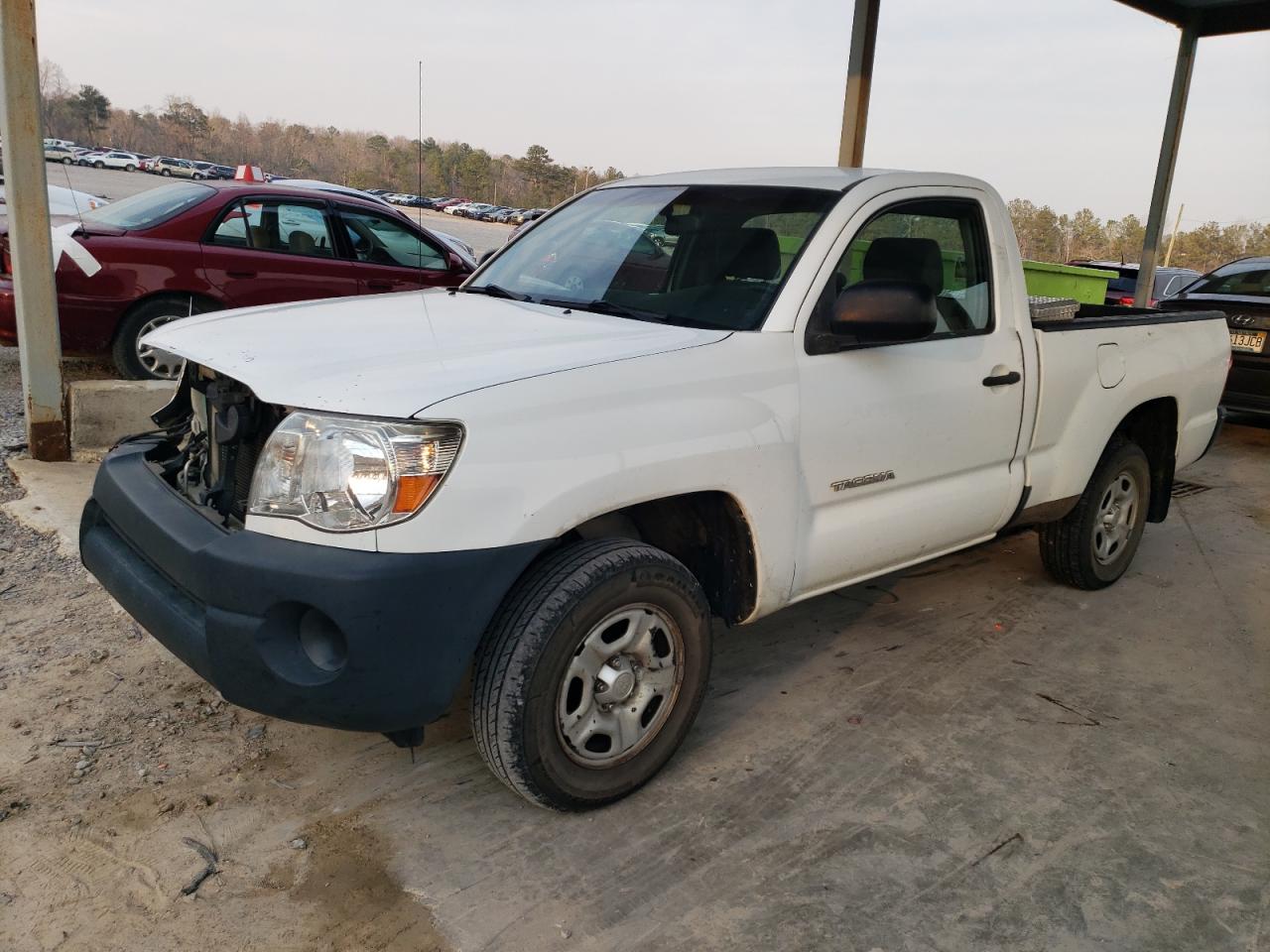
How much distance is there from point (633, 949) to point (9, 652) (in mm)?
2548

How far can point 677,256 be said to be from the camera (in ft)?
11.2

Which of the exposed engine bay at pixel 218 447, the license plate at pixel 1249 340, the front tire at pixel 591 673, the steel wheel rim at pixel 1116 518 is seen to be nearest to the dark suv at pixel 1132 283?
the license plate at pixel 1249 340

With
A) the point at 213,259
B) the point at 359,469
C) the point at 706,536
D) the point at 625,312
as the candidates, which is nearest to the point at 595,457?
the point at 359,469

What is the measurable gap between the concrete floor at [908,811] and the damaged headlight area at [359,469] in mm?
961

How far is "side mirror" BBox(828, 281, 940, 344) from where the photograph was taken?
2.95m

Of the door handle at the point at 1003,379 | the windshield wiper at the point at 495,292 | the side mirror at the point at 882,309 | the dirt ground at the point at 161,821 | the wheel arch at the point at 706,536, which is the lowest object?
the dirt ground at the point at 161,821

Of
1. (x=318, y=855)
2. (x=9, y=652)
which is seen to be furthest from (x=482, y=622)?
(x=9, y=652)

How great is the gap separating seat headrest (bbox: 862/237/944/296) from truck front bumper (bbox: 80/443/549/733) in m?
1.87

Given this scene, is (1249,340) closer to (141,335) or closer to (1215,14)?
(1215,14)

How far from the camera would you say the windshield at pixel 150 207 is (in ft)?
23.7

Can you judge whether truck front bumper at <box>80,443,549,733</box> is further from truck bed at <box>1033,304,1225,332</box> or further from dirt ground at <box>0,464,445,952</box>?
truck bed at <box>1033,304,1225,332</box>

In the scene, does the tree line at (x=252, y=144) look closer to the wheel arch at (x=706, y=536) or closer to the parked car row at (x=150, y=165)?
the parked car row at (x=150, y=165)

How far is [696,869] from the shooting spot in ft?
8.50

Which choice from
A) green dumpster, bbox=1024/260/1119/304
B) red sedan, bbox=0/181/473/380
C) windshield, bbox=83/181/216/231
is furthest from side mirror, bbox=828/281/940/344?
green dumpster, bbox=1024/260/1119/304
